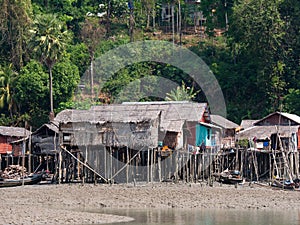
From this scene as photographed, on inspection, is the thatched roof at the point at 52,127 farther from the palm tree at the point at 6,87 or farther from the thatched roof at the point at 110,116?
the palm tree at the point at 6,87

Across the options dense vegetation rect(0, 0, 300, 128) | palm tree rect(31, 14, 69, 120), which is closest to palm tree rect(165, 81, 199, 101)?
dense vegetation rect(0, 0, 300, 128)

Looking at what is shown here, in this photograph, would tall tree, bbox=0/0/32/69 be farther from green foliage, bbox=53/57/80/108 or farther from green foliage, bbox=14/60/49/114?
green foliage, bbox=53/57/80/108

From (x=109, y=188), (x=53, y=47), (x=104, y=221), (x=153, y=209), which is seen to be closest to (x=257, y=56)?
(x=53, y=47)

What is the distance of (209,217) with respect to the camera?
33.7 meters

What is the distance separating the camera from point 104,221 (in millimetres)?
31703

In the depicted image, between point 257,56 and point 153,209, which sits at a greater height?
point 257,56

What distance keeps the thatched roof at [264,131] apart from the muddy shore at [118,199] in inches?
234

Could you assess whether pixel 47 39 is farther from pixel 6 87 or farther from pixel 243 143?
pixel 243 143

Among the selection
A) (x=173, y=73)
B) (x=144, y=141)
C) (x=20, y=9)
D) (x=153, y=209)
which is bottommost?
(x=153, y=209)

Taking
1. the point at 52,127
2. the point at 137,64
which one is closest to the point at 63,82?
the point at 137,64

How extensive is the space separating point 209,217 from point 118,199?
5.92m

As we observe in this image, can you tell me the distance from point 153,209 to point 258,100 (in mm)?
30908

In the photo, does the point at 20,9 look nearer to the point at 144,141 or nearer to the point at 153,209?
the point at 144,141

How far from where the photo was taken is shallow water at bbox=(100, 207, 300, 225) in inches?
1272
